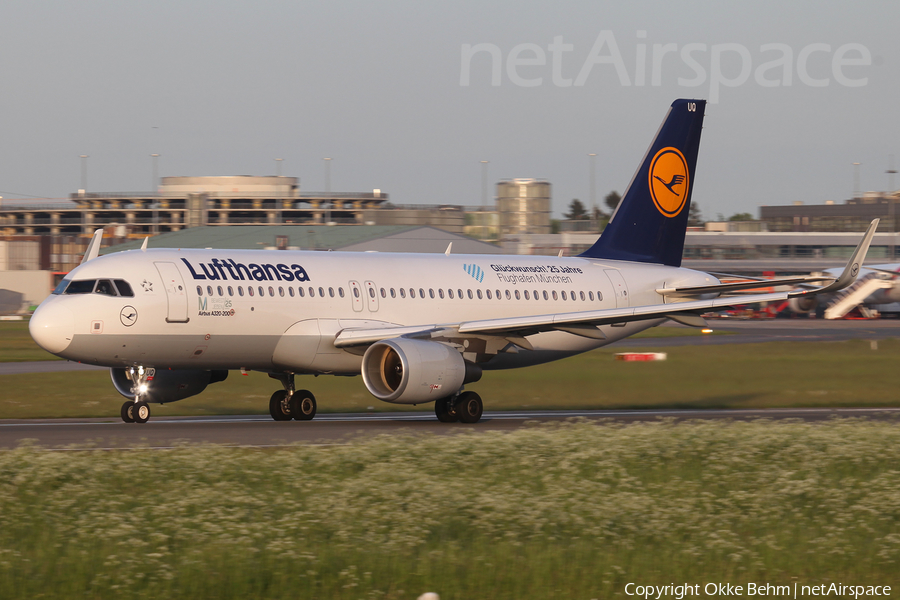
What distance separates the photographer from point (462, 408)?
2498 cm

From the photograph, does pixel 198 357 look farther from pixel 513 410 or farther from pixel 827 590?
pixel 827 590

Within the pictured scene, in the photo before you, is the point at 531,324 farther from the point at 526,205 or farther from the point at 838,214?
the point at 838,214

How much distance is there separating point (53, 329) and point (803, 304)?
69139mm

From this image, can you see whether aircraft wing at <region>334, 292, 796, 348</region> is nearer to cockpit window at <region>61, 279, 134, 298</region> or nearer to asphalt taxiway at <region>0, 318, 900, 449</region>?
asphalt taxiway at <region>0, 318, 900, 449</region>

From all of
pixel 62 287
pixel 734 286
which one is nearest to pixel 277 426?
pixel 62 287

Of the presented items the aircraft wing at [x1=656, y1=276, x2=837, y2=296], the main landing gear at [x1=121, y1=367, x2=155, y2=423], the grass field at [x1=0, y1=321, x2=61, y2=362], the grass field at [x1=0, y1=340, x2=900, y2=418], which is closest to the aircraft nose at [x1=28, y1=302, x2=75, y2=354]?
the main landing gear at [x1=121, y1=367, x2=155, y2=423]

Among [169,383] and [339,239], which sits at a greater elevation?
[339,239]

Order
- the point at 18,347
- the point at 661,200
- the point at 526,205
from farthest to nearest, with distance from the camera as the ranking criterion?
1. the point at 526,205
2. the point at 18,347
3. the point at 661,200

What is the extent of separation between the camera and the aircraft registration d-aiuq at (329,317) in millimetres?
22906

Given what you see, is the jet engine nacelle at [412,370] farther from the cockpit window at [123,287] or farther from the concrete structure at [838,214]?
the concrete structure at [838,214]

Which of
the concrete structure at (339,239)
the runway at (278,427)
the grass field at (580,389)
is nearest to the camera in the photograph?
the runway at (278,427)

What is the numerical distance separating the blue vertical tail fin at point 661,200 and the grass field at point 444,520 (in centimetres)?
1746

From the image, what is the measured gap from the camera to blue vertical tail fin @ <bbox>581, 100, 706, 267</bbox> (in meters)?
32.4

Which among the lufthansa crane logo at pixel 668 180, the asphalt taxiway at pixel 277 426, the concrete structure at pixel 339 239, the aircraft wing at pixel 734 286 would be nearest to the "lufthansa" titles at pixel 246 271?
the asphalt taxiway at pixel 277 426
